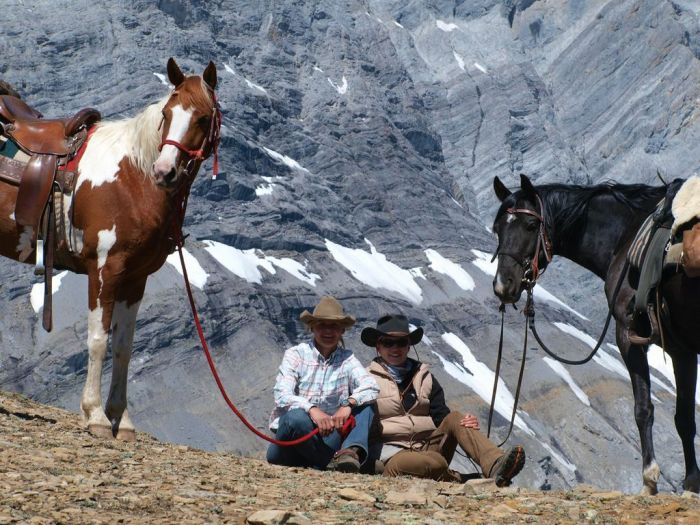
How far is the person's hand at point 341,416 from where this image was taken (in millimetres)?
10188

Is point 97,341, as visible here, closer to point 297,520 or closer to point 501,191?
point 297,520

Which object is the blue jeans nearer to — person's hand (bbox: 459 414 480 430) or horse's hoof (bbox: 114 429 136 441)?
person's hand (bbox: 459 414 480 430)

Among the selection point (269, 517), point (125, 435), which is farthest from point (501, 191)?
point (269, 517)

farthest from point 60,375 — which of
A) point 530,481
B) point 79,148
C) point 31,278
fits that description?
point 79,148

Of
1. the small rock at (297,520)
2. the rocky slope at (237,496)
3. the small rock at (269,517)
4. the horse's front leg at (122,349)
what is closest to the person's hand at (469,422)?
the rocky slope at (237,496)

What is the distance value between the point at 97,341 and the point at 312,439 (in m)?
2.52

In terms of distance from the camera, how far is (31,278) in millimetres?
173875

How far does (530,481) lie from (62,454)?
13752 centimetres

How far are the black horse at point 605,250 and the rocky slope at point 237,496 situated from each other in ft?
5.21

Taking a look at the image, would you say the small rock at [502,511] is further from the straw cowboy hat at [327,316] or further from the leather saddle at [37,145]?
the leather saddle at [37,145]

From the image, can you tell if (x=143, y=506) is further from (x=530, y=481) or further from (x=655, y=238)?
(x=530, y=481)

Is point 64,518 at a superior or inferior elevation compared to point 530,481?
superior

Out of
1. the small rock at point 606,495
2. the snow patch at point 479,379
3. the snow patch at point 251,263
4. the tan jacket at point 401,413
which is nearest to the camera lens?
the small rock at point 606,495

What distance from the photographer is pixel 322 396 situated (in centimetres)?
1062
